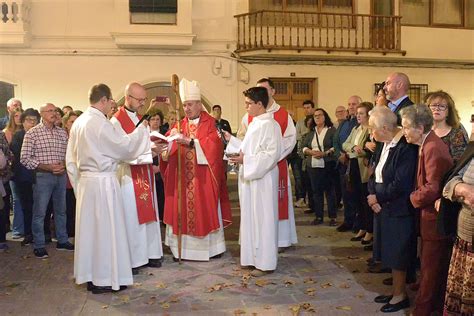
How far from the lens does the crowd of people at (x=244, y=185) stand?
156 inches

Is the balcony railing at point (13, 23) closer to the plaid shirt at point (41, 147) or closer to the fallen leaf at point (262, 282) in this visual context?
the plaid shirt at point (41, 147)

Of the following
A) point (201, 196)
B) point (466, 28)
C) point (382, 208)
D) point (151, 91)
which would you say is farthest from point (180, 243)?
point (466, 28)

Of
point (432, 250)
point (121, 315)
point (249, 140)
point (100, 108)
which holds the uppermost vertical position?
point (100, 108)

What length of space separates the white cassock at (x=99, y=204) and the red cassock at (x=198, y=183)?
1.19m

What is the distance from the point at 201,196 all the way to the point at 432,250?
288 centimetres

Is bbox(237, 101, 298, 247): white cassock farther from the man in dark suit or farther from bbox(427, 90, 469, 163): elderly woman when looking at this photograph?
bbox(427, 90, 469, 163): elderly woman

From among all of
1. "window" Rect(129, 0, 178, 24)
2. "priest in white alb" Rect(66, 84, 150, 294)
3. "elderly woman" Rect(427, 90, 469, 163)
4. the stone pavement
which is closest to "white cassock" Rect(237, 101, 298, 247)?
the stone pavement

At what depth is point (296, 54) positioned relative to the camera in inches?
563

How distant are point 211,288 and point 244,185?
116cm

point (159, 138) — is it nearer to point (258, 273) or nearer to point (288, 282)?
point (258, 273)

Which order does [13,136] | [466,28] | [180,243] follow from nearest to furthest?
[180,243] < [13,136] < [466,28]

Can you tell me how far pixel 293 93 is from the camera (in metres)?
15.0

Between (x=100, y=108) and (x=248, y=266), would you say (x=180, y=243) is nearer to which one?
(x=248, y=266)

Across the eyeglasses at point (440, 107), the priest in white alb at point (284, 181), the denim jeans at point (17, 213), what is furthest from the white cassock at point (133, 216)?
the eyeglasses at point (440, 107)
